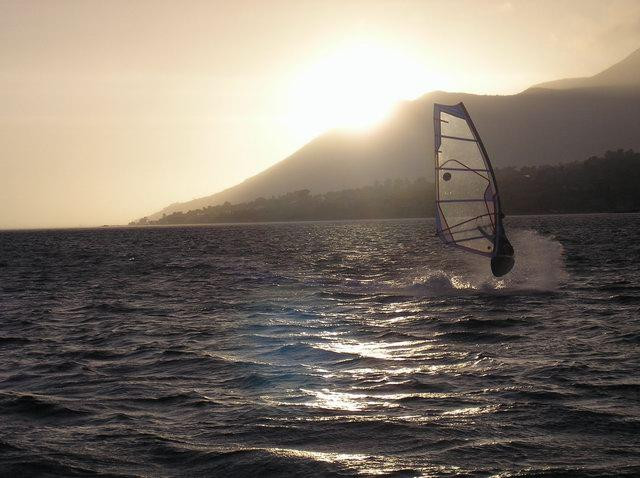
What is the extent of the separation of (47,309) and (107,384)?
546 inches

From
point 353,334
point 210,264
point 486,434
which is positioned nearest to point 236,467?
point 486,434

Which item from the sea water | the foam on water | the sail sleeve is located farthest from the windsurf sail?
the sea water

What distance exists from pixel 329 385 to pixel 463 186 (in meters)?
14.5

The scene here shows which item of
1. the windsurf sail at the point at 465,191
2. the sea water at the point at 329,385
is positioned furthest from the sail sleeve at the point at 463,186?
the sea water at the point at 329,385

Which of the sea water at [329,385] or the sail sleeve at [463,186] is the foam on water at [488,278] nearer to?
the sea water at [329,385]

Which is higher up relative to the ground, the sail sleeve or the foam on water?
the sail sleeve

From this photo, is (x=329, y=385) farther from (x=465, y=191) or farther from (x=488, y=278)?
(x=488, y=278)

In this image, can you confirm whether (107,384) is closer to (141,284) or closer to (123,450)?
(123,450)

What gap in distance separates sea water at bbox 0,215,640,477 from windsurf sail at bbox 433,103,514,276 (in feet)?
6.59

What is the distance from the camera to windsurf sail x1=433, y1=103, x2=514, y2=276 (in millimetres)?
24922

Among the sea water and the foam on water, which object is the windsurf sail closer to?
the foam on water

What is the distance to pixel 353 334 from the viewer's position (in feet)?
60.0

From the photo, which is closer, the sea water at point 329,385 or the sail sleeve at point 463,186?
the sea water at point 329,385

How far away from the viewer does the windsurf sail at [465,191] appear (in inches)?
981
